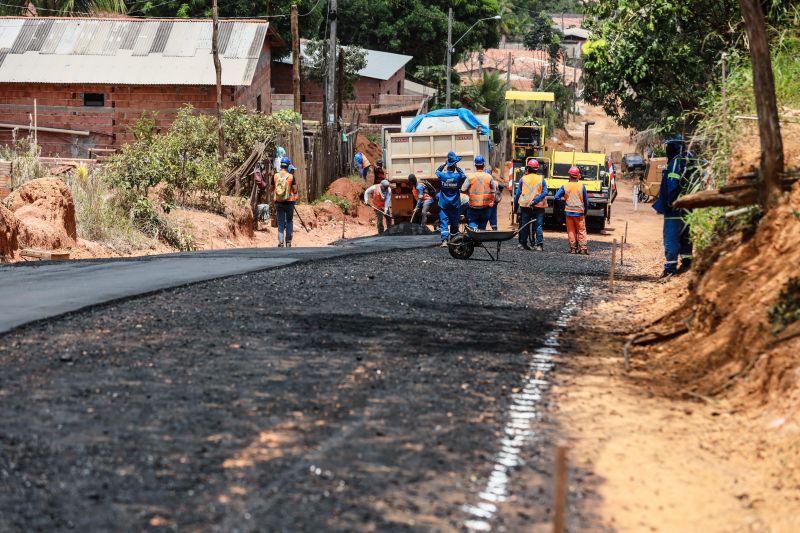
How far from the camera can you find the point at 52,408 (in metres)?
7.06

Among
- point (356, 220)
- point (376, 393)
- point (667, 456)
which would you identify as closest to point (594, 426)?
point (667, 456)

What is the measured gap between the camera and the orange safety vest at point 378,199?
89.3 ft

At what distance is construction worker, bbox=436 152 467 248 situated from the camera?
1969cm

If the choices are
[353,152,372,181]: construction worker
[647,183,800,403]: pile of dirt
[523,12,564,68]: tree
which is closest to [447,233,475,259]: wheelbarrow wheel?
[647,183,800,403]: pile of dirt

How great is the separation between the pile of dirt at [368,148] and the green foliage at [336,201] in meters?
10.9

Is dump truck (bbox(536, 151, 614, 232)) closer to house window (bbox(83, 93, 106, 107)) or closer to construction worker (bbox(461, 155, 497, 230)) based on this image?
construction worker (bbox(461, 155, 497, 230))

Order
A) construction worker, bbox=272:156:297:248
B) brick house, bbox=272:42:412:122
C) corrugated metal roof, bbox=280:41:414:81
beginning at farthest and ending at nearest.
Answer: corrugated metal roof, bbox=280:41:414:81 → brick house, bbox=272:42:412:122 → construction worker, bbox=272:156:297:248

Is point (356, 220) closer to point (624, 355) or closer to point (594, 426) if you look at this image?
point (624, 355)

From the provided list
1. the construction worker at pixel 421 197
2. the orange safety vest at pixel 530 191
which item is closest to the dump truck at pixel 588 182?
the construction worker at pixel 421 197

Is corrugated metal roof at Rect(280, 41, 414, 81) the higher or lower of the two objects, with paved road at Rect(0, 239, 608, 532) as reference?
higher

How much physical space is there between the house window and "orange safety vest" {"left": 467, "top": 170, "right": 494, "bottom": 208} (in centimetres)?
2283

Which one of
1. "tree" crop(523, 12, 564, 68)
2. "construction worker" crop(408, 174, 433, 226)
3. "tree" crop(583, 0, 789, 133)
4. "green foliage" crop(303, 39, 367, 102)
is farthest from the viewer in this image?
"tree" crop(523, 12, 564, 68)

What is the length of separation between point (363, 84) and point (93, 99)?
67.4 ft

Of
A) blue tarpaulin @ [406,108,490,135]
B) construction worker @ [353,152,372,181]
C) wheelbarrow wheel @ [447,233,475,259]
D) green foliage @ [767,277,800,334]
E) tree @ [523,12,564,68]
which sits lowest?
wheelbarrow wheel @ [447,233,475,259]
